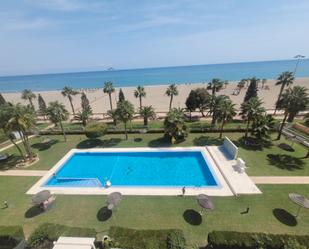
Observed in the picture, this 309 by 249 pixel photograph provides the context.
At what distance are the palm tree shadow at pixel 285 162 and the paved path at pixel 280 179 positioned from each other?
196 centimetres

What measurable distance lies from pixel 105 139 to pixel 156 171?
47.0 ft

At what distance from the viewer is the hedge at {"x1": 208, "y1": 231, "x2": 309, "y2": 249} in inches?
450

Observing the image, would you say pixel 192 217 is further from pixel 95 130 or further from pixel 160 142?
pixel 95 130

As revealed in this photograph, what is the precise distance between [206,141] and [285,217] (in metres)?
16.6

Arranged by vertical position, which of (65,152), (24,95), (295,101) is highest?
(295,101)

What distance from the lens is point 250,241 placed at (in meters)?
11.7

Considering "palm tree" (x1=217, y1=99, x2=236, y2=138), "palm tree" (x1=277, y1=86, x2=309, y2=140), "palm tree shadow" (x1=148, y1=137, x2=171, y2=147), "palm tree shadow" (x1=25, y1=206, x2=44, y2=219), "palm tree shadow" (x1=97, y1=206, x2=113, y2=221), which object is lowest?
"palm tree shadow" (x1=25, y1=206, x2=44, y2=219)

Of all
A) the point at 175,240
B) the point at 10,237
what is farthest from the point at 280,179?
the point at 10,237

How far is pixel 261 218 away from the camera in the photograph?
15.1m

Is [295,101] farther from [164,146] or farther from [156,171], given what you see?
[156,171]

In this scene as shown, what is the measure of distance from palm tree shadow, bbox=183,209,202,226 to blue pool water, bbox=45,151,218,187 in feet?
15.7

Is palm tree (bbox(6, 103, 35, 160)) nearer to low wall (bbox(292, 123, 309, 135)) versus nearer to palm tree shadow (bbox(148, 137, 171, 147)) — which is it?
palm tree shadow (bbox(148, 137, 171, 147))

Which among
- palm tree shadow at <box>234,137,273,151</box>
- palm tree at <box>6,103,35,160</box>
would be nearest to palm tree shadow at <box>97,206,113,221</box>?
palm tree at <box>6,103,35,160</box>


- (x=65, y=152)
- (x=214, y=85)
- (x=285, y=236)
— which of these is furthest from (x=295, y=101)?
(x=65, y=152)
